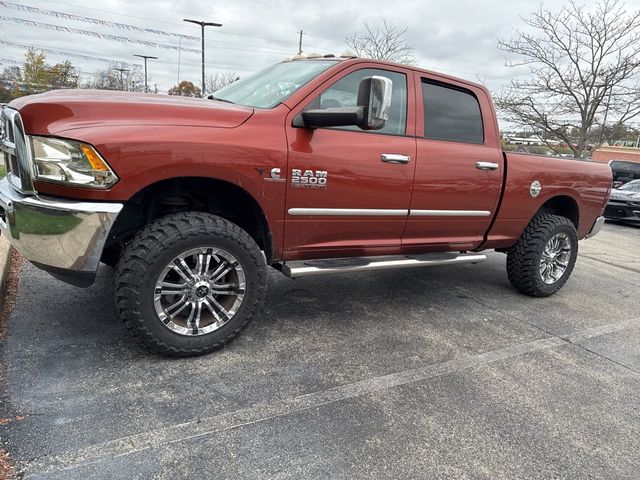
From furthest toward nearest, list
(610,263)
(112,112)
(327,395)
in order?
(610,263) < (327,395) < (112,112)

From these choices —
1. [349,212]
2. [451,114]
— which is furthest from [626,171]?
[349,212]

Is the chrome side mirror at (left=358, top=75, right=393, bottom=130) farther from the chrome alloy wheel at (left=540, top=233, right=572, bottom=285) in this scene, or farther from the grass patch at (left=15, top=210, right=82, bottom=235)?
the chrome alloy wheel at (left=540, top=233, right=572, bottom=285)

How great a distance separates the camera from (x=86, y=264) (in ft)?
8.96

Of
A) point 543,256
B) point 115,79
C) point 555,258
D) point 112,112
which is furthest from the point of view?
point 115,79

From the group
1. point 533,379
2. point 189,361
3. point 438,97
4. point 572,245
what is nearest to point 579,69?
point 572,245

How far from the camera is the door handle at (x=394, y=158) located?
3574 millimetres

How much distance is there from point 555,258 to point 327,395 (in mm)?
3425

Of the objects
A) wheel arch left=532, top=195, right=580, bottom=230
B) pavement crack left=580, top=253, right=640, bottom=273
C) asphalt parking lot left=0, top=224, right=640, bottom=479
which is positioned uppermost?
wheel arch left=532, top=195, right=580, bottom=230

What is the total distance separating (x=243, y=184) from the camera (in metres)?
3.06

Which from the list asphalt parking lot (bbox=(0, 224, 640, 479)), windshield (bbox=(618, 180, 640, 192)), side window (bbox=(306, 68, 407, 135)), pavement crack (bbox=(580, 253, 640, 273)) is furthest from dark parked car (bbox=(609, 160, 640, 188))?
side window (bbox=(306, 68, 407, 135))

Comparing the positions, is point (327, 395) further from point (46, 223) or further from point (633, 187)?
point (633, 187)

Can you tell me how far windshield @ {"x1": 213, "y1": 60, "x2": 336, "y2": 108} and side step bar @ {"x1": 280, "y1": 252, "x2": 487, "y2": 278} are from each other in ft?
3.69

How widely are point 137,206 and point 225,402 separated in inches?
52.8

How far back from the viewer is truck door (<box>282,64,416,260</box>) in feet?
10.8
